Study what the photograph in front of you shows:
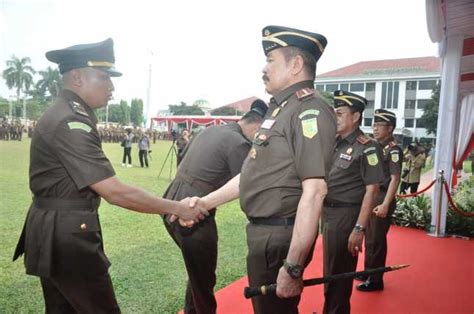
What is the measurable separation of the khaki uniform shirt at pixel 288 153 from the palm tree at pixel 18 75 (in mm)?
2014

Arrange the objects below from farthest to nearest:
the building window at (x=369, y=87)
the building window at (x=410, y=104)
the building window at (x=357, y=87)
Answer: the building window at (x=410, y=104) < the building window at (x=369, y=87) < the building window at (x=357, y=87)

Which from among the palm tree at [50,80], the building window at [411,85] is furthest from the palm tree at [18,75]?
the building window at [411,85]

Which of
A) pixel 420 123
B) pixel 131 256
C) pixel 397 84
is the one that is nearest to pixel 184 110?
pixel 397 84

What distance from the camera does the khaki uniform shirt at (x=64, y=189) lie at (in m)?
1.69

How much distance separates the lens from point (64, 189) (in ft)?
5.74

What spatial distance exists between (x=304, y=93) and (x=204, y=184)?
1090 millimetres

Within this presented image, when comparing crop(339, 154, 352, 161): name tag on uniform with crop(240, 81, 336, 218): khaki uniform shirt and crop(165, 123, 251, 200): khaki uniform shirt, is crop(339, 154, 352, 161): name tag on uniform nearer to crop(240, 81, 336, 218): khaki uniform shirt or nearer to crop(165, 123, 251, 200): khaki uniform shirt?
crop(165, 123, 251, 200): khaki uniform shirt

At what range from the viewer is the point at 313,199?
1485 millimetres

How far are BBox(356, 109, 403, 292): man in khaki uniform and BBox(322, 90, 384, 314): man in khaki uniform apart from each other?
2.49ft

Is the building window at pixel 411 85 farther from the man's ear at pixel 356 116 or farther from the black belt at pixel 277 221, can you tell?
the black belt at pixel 277 221

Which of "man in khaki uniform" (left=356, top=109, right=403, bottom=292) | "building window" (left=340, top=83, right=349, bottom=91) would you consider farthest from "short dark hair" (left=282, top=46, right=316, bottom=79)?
"building window" (left=340, top=83, right=349, bottom=91)

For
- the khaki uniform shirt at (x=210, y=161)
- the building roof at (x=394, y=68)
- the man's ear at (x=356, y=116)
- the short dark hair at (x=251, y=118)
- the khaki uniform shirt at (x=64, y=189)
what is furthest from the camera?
the building roof at (x=394, y=68)

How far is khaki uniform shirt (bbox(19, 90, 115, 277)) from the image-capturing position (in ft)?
5.55

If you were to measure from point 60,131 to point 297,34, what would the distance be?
3.65 ft
